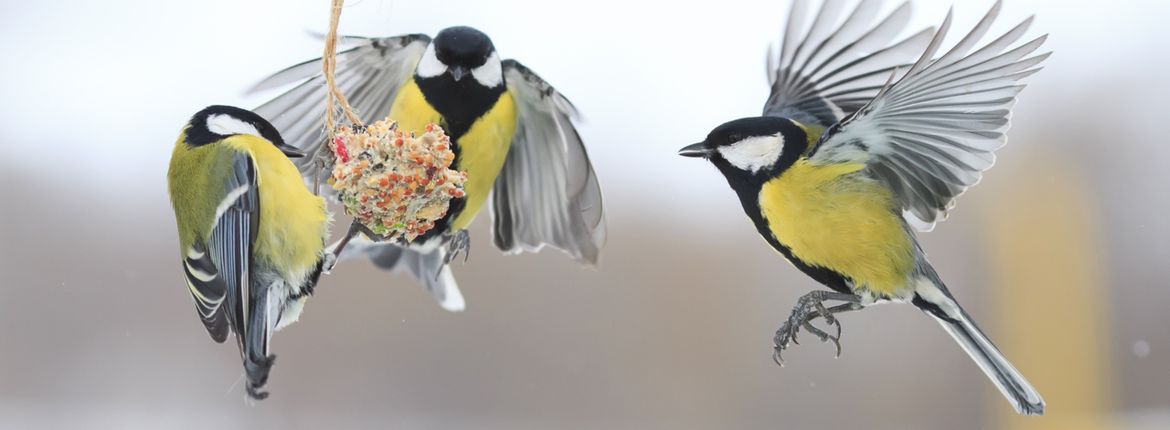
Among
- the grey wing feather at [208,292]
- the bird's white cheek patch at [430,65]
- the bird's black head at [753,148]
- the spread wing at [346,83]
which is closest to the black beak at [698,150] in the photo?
the bird's black head at [753,148]

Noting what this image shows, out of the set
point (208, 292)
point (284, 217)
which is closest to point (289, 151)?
→ point (284, 217)

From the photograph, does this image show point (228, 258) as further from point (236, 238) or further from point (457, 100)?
point (457, 100)

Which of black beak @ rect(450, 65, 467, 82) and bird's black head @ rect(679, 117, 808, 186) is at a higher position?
black beak @ rect(450, 65, 467, 82)

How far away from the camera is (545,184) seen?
143 cm

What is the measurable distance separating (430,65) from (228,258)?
1.22ft

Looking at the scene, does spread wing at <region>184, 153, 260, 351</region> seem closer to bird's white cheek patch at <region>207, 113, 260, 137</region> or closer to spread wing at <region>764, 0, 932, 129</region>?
bird's white cheek patch at <region>207, 113, 260, 137</region>

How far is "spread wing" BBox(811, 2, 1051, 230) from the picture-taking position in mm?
1031

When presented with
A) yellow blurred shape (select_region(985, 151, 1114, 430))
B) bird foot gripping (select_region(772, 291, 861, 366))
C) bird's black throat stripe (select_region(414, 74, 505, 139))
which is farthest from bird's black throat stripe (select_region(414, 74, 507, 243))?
yellow blurred shape (select_region(985, 151, 1114, 430))

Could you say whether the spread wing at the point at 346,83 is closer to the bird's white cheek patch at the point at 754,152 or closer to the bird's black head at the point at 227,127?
the bird's black head at the point at 227,127

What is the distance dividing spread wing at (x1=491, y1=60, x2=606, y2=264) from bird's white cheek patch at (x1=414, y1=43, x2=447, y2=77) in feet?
0.36

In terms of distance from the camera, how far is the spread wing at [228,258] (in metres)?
1.14

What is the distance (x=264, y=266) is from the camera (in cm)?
122

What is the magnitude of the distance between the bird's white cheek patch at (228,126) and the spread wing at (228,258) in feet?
0.11

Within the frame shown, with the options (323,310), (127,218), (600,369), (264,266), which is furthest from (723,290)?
(264,266)
